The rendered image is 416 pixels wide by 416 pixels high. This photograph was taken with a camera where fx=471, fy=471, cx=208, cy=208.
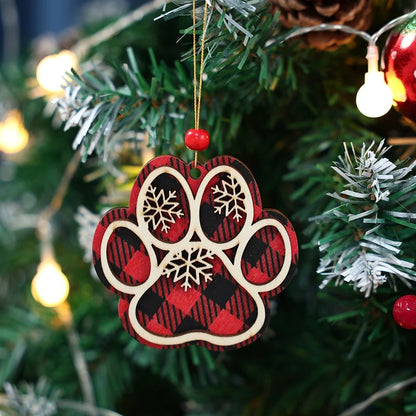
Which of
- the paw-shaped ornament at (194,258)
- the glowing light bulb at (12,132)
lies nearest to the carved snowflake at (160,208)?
the paw-shaped ornament at (194,258)

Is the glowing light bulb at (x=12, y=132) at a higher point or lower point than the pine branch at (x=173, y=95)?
higher

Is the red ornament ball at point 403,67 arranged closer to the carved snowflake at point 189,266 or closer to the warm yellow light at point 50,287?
the carved snowflake at point 189,266

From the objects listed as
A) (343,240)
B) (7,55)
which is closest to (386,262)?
(343,240)

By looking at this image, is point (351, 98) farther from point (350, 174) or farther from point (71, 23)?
point (71, 23)

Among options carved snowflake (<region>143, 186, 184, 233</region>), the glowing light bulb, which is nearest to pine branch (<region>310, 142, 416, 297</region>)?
carved snowflake (<region>143, 186, 184, 233</region>)

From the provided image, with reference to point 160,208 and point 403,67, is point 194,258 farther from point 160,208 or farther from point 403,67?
point 403,67

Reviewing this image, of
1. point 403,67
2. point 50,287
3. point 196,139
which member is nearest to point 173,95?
point 196,139
